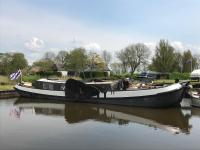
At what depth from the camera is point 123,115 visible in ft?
72.9

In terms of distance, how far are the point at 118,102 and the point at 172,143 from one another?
12.9 m

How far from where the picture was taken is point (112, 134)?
51.9 ft

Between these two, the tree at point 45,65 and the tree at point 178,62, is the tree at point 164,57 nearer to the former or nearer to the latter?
the tree at point 178,62

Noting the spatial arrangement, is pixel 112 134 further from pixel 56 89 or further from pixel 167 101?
pixel 56 89

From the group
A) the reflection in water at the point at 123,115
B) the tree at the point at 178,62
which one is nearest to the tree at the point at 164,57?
the tree at the point at 178,62

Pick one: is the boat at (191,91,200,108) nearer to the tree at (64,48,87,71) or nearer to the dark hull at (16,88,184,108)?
the dark hull at (16,88,184,108)

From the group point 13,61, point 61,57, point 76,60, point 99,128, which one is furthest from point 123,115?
point 61,57

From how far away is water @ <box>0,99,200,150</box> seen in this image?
44.9 ft

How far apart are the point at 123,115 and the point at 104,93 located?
5.97 metres

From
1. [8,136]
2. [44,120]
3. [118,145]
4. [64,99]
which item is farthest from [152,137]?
[64,99]

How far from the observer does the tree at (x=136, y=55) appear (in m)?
81.4

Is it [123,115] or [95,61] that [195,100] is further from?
[95,61]

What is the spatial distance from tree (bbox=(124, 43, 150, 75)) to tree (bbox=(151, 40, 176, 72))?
931cm

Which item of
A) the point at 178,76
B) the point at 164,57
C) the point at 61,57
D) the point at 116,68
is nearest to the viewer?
the point at 178,76
